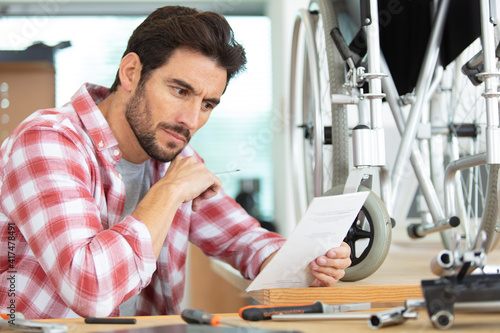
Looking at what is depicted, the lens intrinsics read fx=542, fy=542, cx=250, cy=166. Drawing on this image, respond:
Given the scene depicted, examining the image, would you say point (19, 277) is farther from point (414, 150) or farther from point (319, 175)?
point (414, 150)

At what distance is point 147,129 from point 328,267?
1.51ft

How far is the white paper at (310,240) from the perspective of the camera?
72 cm

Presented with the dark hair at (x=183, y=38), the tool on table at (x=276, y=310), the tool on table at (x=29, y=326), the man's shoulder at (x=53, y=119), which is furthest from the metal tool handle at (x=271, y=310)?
the dark hair at (x=183, y=38)

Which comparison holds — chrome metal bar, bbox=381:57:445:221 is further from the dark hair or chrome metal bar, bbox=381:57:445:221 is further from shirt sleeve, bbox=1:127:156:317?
shirt sleeve, bbox=1:127:156:317

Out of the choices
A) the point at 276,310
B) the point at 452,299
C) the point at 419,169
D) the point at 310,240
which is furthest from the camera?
the point at 419,169

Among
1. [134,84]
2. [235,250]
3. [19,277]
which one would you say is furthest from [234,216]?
[19,277]

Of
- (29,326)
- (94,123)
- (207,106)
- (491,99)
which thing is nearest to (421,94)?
(491,99)

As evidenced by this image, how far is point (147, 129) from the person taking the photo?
107 cm

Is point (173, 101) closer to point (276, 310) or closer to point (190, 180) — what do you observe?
point (190, 180)

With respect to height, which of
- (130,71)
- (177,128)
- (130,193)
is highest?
(130,71)

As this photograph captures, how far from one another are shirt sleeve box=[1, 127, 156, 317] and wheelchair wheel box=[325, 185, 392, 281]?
0.35m

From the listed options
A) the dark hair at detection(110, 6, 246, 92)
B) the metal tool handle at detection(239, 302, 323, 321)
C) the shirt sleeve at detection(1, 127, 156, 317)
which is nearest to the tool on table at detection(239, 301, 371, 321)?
the metal tool handle at detection(239, 302, 323, 321)

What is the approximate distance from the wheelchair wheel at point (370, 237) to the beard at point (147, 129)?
336 mm

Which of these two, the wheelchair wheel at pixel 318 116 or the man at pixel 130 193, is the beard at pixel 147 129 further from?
the wheelchair wheel at pixel 318 116
